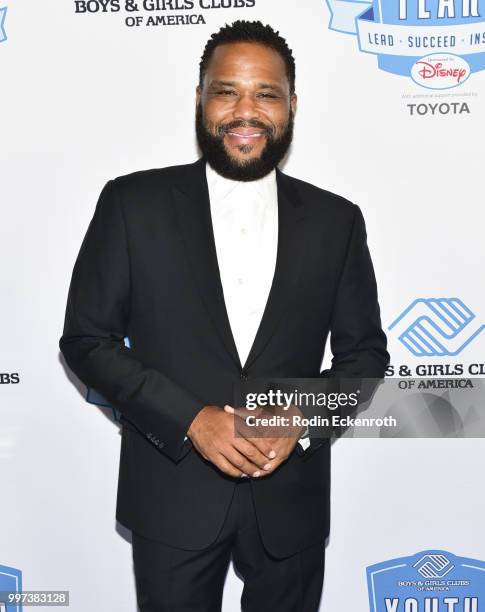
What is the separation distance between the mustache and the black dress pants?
3.03 ft

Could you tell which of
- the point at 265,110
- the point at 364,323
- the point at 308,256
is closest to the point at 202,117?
the point at 265,110

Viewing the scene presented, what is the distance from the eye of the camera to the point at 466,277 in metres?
2.68

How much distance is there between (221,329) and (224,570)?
0.70 m

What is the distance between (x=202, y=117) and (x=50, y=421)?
1.20 m

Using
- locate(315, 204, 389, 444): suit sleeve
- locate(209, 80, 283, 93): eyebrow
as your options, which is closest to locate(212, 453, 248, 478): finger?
locate(315, 204, 389, 444): suit sleeve

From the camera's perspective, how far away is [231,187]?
7.22ft

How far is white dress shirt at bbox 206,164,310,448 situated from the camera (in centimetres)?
208

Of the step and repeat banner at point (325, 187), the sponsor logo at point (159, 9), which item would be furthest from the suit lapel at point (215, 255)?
the sponsor logo at point (159, 9)

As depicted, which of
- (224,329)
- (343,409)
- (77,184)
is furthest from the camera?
(77,184)

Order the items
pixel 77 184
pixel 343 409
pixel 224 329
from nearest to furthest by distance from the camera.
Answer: pixel 224 329 < pixel 343 409 < pixel 77 184

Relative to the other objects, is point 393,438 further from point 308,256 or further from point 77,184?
point 77,184

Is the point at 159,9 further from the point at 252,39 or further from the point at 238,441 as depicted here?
the point at 238,441

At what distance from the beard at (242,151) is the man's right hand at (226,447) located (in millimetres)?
659

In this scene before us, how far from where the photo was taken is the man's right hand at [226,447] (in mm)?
1896
